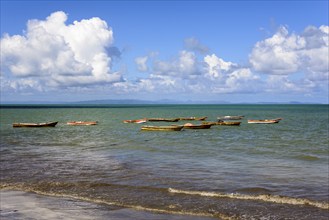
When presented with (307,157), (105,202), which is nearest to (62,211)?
→ (105,202)

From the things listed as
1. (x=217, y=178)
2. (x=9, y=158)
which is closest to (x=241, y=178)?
(x=217, y=178)

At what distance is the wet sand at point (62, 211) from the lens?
12.3m

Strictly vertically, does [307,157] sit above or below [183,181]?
below

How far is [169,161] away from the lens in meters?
25.8

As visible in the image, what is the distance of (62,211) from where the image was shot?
13.0 meters

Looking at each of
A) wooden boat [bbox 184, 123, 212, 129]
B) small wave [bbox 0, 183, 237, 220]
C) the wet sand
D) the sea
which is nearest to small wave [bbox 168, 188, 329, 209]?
the sea

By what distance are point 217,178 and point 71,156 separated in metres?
13.8

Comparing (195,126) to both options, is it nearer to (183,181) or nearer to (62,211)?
(183,181)

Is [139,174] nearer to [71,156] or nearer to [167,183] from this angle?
[167,183]

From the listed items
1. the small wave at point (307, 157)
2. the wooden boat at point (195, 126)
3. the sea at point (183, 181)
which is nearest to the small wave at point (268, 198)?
the sea at point (183, 181)

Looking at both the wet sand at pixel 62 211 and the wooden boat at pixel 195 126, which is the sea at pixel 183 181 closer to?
the wet sand at pixel 62 211

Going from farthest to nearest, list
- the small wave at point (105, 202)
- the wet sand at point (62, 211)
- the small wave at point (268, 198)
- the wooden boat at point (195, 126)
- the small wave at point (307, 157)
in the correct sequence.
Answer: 1. the wooden boat at point (195, 126)
2. the small wave at point (307, 157)
3. the small wave at point (268, 198)
4. the small wave at point (105, 202)
5. the wet sand at point (62, 211)

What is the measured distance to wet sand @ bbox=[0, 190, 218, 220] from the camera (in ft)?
40.4

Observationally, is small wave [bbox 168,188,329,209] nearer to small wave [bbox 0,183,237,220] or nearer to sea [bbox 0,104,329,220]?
sea [bbox 0,104,329,220]
